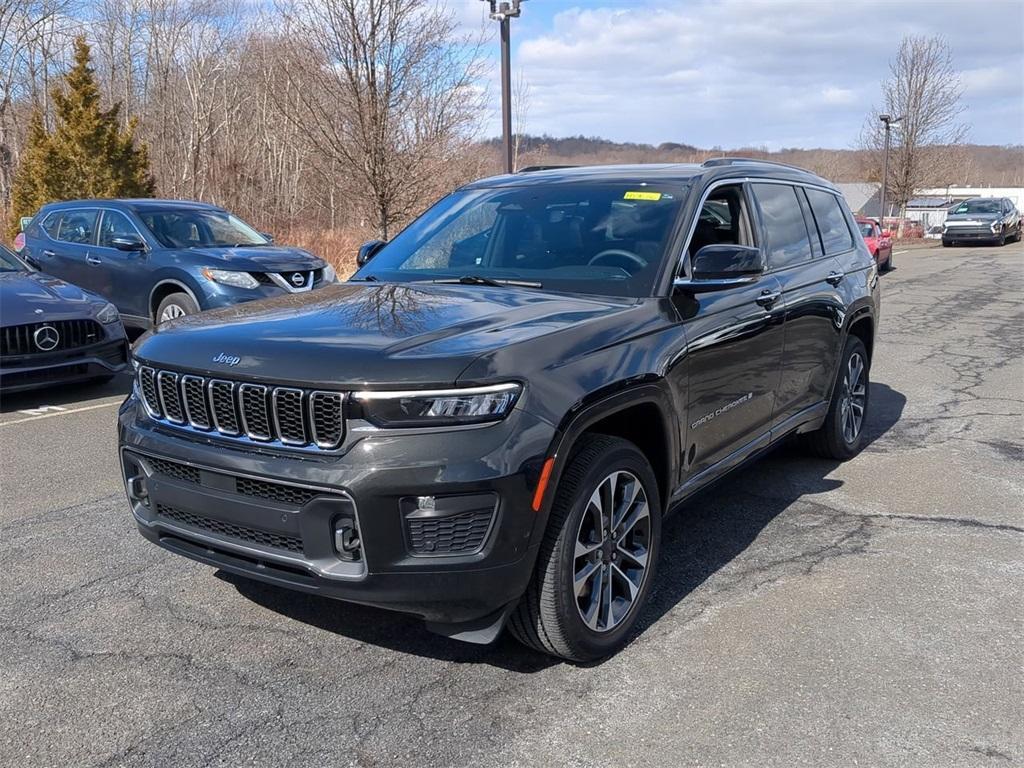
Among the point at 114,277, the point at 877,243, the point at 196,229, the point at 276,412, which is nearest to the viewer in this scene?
the point at 276,412

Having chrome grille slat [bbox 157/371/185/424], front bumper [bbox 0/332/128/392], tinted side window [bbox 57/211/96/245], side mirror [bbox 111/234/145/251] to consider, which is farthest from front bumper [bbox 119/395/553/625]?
tinted side window [bbox 57/211/96/245]

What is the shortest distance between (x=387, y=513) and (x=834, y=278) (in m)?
3.77

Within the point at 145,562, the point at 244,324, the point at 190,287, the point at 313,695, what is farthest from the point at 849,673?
the point at 190,287

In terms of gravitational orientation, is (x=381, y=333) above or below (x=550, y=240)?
below

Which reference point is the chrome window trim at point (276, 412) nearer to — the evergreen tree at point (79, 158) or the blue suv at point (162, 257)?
the blue suv at point (162, 257)

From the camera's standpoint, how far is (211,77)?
44375 mm

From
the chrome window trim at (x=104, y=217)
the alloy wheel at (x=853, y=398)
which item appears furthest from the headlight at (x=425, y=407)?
the chrome window trim at (x=104, y=217)

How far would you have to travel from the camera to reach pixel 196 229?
10938mm

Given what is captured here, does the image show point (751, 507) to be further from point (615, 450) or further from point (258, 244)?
point (258, 244)

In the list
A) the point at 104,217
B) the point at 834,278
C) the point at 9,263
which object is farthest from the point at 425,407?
the point at 104,217

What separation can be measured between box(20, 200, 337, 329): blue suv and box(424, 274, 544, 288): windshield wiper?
5658 mm

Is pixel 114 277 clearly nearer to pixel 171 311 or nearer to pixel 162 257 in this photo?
pixel 162 257

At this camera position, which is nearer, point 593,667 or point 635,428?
point 593,667

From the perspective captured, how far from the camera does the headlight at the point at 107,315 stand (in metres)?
8.00
